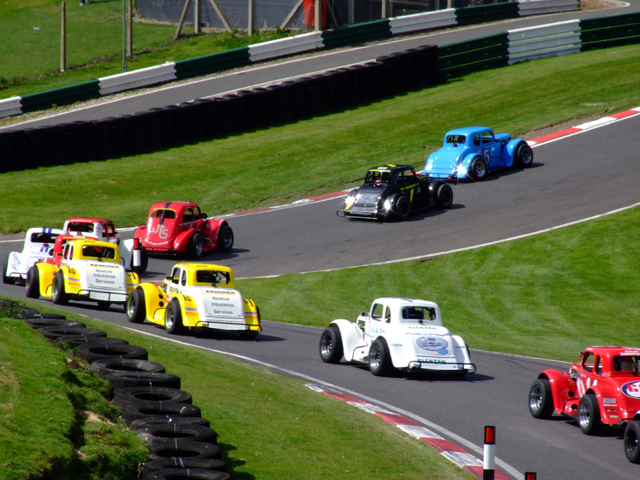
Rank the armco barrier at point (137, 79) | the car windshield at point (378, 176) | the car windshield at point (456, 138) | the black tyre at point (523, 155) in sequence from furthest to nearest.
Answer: the armco barrier at point (137, 79), the black tyre at point (523, 155), the car windshield at point (456, 138), the car windshield at point (378, 176)

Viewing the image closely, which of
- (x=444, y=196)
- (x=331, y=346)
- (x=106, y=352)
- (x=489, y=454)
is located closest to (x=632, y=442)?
(x=489, y=454)

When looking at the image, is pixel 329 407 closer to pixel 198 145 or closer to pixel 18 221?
pixel 18 221

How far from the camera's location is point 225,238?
2427 cm

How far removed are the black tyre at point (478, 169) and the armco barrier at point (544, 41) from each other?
14.8m

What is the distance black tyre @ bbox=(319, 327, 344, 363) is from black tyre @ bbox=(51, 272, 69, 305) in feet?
22.0

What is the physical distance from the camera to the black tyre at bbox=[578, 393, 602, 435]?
33.6 ft

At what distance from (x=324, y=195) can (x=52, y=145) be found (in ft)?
35.3

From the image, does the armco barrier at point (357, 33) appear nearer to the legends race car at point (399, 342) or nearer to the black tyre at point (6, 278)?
the black tyre at point (6, 278)

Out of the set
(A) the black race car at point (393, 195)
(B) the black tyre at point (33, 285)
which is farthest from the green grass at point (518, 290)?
(B) the black tyre at point (33, 285)

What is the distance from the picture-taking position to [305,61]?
139 ft

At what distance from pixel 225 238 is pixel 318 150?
10.4 metres

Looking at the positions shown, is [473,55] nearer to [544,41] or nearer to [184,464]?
[544,41]

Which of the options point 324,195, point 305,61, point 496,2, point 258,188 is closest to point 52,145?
point 258,188

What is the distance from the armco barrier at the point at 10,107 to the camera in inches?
1368
